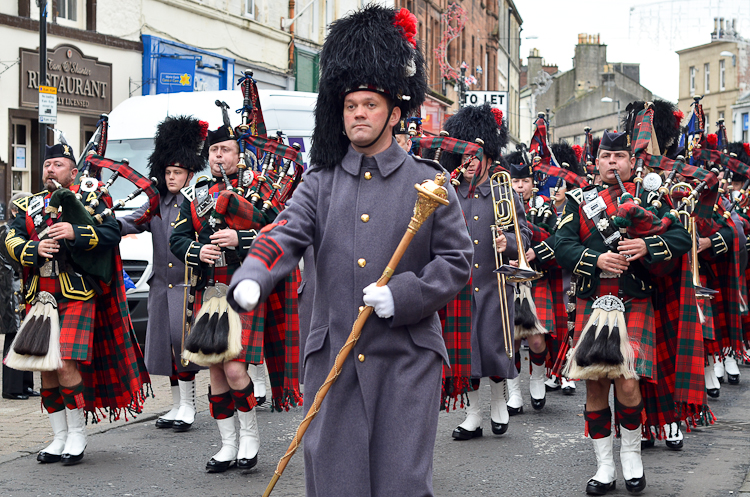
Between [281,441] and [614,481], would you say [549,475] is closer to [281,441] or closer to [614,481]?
[614,481]

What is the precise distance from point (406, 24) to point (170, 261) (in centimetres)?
363

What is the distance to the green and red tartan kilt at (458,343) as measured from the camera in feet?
22.1

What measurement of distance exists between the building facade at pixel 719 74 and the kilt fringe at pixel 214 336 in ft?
166

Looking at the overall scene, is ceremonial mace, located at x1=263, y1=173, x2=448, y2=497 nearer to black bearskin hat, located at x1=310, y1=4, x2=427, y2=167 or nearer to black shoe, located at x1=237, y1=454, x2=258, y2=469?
black bearskin hat, located at x1=310, y1=4, x2=427, y2=167

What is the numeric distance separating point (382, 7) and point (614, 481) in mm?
2905

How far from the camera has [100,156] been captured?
683 centimetres

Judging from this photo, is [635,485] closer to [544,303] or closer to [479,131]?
[479,131]

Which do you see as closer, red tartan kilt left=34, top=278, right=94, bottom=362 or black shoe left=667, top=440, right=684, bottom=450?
red tartan kilt left=34, top=278, right=94, bottom=362

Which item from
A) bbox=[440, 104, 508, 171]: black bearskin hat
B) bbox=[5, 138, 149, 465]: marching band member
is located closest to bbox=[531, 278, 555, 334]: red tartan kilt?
bbox=[440, 104, 508, 171]: black bearskin hat

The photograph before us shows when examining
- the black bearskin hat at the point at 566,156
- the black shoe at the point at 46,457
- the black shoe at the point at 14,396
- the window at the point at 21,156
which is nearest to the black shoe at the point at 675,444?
the black shoe at the point at 46,457

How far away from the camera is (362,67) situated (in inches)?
155

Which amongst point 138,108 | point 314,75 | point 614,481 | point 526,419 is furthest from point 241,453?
point 314,75

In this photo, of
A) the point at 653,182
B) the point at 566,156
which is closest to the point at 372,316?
the point at 653,182

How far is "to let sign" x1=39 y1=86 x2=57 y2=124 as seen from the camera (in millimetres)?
11531
